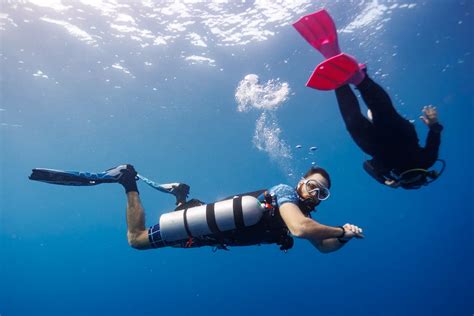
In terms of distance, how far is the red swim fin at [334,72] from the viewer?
158 inches

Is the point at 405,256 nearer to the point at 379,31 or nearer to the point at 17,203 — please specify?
the point at 379,31

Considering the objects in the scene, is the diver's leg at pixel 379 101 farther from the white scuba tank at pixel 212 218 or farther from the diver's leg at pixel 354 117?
the white scuba tank at pixel 212 218

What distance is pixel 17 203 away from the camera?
71.4 metres

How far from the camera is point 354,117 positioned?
4.71 metres

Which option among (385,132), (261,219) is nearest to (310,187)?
(261,219)

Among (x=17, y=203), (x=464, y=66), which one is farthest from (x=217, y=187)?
(x=17, y=203)

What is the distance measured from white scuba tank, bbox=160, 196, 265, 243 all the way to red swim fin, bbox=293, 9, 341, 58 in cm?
252

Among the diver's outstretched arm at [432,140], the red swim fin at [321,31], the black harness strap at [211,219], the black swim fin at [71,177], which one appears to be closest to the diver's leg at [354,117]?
the red swim fin at [321,31]

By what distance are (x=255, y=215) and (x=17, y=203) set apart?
3374 inches

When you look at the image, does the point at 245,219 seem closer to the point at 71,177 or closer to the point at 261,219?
the point at 261,219

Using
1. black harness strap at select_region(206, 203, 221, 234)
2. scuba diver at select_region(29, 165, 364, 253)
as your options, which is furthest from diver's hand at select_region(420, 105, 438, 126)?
black harness strap at select_region(206, 203, 221, 234)

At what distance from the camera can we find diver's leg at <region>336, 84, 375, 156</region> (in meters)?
4.68

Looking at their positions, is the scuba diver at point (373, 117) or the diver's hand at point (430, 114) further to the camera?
the diver's hand at point (430, 114)

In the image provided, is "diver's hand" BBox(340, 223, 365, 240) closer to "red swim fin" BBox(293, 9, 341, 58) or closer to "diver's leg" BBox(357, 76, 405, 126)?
"diver's leg" BBox(357, 76, 405, 126)
